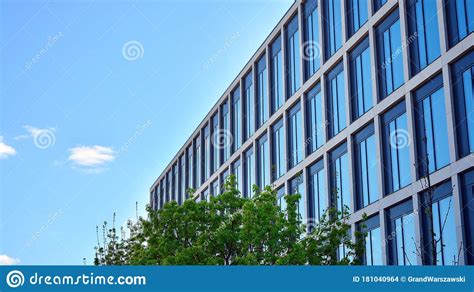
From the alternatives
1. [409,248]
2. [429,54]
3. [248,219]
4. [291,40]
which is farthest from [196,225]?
[291,40]

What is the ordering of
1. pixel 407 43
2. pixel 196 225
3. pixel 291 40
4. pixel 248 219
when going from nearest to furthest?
pixel 248 219 → pixel 196 225 → pixel 407 43 → pixel 291 40

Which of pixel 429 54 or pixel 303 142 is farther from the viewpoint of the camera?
pixel 303 142

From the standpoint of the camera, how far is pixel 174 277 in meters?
14.8

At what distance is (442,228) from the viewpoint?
31.4m

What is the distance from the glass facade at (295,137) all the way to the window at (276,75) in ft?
7.16

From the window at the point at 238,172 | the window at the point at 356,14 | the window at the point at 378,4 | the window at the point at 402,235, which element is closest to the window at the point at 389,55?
the window at the point at 378,4

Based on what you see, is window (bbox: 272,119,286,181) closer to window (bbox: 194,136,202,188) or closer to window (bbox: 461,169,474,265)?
window (bbox: 461,169,474,265)

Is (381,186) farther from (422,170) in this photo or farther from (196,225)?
(196,225)

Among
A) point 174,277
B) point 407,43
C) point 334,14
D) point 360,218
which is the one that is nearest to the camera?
point 174,277

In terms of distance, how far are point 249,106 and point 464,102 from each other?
2703 cm

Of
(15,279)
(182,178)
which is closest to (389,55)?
(15,279)

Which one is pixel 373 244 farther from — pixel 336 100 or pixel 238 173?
pixel 238 173

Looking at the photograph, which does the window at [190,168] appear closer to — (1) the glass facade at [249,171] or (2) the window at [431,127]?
(1) the glass facade at [249,171]

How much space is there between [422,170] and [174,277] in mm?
20475
